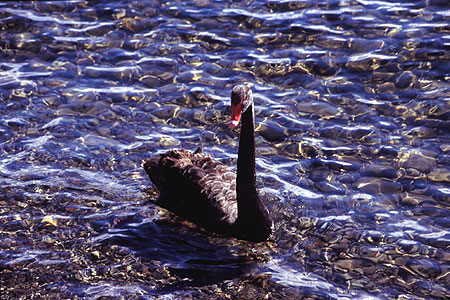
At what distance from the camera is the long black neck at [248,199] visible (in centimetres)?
793

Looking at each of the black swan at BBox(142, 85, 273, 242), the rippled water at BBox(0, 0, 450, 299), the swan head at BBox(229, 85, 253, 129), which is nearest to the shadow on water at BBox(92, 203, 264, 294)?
the rippled water at BBox(0, 0, 450, 299)

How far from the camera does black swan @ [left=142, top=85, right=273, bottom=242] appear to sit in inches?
311

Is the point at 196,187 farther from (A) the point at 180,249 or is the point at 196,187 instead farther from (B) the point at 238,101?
(B) the point at 238,101

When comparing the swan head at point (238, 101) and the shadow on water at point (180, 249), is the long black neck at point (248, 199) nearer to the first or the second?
the shadow on water at point (180, 249)

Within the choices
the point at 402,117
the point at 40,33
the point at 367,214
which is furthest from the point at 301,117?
the point at 40,33

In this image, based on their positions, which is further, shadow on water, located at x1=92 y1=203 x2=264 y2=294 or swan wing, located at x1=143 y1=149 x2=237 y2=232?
swan wing, located at x1=143 y1=149 x2=237 y2=232

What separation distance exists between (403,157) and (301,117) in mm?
1606

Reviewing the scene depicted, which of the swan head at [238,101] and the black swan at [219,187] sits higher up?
the swan head at [238,101]

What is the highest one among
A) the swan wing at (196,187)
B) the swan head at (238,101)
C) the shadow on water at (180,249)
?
the swan head at (238,101)

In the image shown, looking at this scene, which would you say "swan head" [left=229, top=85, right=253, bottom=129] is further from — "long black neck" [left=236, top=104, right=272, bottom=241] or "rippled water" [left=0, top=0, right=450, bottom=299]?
"rippled water" [left=0, top=0, right=450, bottom=299]

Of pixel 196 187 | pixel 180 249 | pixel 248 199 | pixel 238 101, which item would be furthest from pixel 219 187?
pixel 238 101

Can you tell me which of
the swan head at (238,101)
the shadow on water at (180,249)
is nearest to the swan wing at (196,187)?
the shadow on water at (180,249)

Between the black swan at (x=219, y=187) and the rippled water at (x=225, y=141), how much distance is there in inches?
7.2

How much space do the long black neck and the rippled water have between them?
16cm
